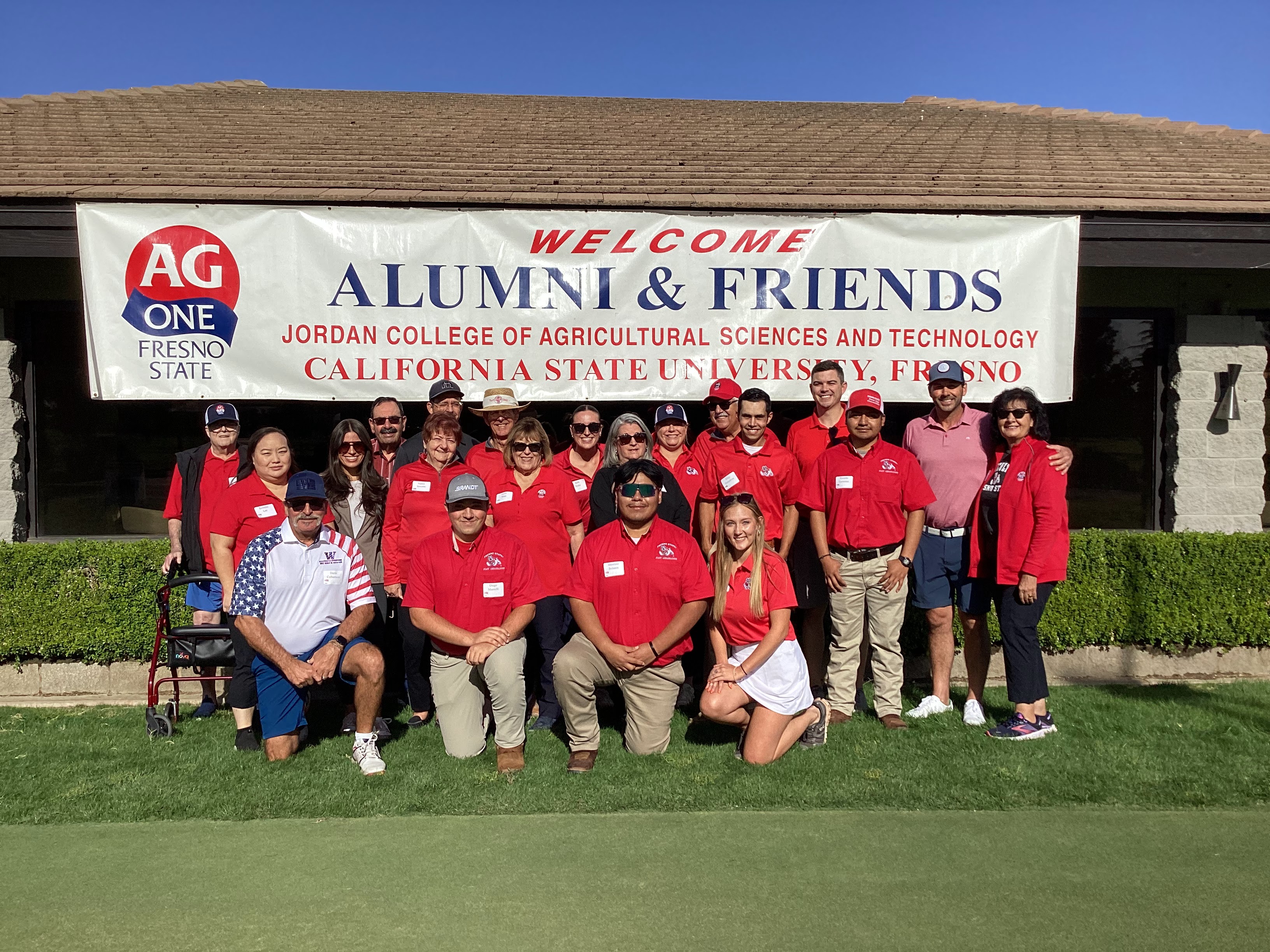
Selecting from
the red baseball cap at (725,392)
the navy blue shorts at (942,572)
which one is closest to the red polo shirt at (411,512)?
the red baseball cap at (725,392)

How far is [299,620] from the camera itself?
190 inches

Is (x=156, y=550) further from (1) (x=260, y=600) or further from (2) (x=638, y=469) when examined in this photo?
(2) (x=638, y=469)

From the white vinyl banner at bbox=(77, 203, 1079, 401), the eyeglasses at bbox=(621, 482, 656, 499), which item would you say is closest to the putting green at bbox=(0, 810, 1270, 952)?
the eyeglasses at bbox=(621, 482, 656, 499)

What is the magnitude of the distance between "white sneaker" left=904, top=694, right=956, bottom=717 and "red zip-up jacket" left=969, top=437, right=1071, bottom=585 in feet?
2.87

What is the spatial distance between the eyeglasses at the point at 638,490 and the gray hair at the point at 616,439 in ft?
1.46

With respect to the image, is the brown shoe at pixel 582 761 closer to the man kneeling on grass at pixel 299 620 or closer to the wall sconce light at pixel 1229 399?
the man kneeling on grass at pixel 299 620

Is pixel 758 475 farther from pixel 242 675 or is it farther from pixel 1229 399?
pixel 1229 399

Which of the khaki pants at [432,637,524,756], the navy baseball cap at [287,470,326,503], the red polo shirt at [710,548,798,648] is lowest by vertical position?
Answer: the khaki pants at [432,637,524,756]

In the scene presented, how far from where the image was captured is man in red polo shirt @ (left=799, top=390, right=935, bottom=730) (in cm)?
510

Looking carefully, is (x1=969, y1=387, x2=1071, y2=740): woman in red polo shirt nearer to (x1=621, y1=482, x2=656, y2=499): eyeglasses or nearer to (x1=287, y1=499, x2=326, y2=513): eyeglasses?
(x1=621, y1=482, x2=656, y2=499): eyeglasses

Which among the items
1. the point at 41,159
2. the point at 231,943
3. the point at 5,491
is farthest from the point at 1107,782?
the point at 41,159

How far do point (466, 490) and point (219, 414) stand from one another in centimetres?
171

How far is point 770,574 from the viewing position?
4.73 metres

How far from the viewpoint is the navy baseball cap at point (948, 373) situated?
5215 millimetres
